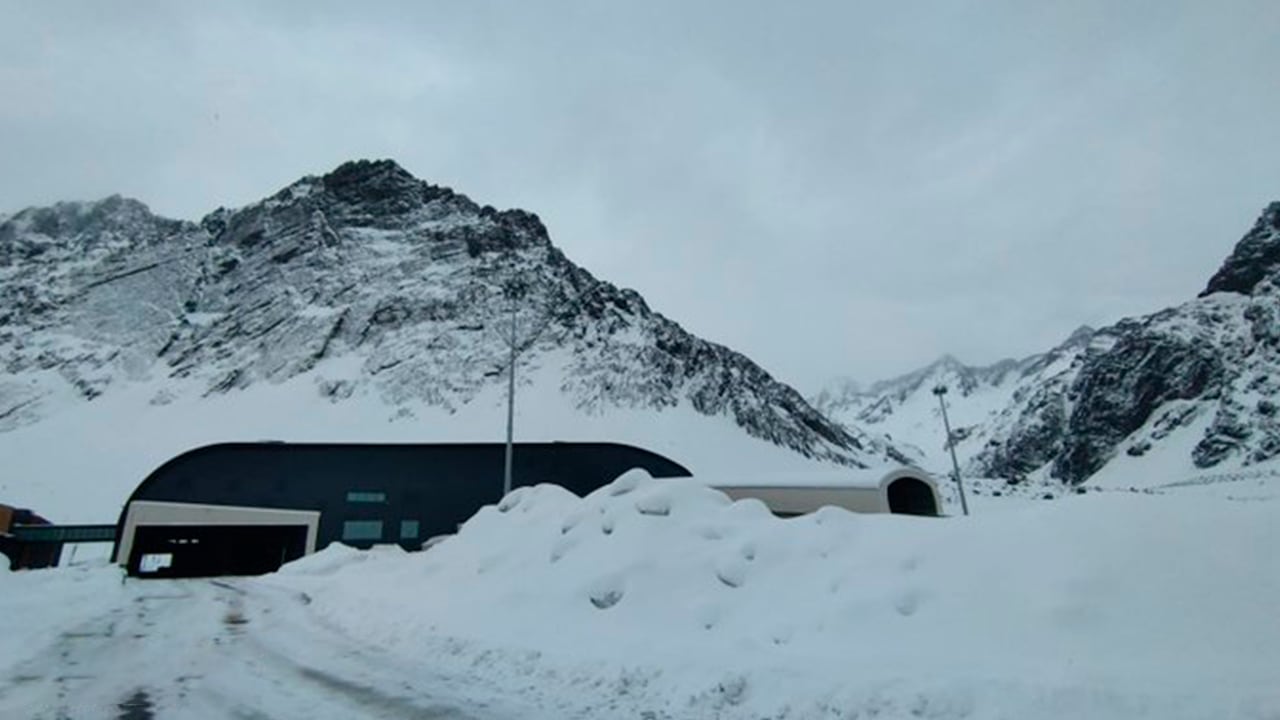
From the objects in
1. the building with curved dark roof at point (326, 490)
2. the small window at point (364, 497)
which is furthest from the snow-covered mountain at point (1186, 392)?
the small window at point (364, 497)

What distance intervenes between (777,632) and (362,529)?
40316 millimetres

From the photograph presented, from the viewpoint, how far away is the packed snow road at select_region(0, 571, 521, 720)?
763 centimetres

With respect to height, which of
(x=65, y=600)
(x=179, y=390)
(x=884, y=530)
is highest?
(x=179, y=390)

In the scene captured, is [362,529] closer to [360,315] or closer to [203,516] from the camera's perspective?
[203,516]

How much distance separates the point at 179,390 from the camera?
88.0 metres

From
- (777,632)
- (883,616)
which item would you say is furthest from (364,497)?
(883,616)

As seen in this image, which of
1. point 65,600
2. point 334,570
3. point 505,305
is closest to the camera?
point 65,600

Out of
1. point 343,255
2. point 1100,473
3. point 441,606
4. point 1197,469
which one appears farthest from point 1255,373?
point 343,255

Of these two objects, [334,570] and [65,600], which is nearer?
[65,600]

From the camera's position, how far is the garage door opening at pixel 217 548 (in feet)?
138

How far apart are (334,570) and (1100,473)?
13111 centimetres

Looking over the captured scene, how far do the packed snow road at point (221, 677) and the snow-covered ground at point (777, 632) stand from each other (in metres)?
0.06

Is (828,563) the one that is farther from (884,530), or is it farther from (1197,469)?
(1197,469)

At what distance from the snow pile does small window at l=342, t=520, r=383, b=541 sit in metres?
31.7
